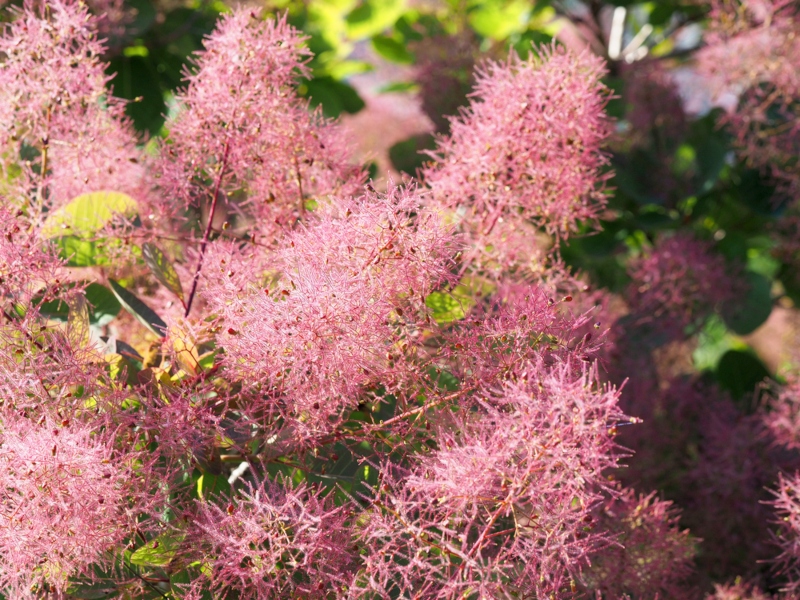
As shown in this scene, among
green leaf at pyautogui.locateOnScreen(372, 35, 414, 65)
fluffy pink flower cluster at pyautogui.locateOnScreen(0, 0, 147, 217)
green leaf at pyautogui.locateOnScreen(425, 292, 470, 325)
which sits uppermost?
fluffy pink flower cluster at pyautogui.locateOnScreen(0, 0, 147, 217)

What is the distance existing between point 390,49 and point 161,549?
1491 millimetres

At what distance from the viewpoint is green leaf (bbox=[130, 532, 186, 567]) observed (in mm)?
633

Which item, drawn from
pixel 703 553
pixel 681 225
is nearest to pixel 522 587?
pixel 703 553

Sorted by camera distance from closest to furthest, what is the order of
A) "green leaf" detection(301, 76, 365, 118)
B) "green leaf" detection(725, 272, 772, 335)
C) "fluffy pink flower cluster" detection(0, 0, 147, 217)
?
1. "fluffy pink flower cluster" detection(0, 0, 147, 217)
2. "green leaf" detection(725, 272, 772, 335)
3. "green leaf" detection(301, 76, 365, 118)

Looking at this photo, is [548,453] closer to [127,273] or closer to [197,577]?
[197,577]

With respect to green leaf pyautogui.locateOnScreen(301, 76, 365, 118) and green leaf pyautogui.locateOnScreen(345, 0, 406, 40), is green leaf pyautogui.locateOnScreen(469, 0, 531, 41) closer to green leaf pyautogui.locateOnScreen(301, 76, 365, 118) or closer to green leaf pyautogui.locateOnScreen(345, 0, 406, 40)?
green leaf pyautogui.locateOnScreen(345, 0, 406, 40)

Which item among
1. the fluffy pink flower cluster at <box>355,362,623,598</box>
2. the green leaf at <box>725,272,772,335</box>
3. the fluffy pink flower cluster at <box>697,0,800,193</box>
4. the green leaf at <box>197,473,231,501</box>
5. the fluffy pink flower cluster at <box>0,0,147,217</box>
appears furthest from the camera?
the green leaf at <box>725,272,772,335</box>

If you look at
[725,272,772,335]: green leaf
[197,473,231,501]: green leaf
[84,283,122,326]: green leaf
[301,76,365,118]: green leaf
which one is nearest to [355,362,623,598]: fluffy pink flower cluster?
[197,473,231,501]: green leaf

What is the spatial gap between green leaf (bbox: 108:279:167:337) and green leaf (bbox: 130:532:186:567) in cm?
19

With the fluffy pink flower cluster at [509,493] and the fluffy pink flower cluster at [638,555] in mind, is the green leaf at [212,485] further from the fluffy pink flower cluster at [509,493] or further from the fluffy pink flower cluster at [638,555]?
the fluffy pink flower cluster at [638,555]

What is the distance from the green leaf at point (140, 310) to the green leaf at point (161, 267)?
0.09 ft

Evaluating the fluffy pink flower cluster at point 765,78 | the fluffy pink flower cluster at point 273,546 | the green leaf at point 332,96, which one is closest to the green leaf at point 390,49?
the green leaf at point 332,96

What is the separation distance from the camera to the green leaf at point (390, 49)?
75.0 inches

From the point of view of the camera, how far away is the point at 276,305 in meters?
0.62
